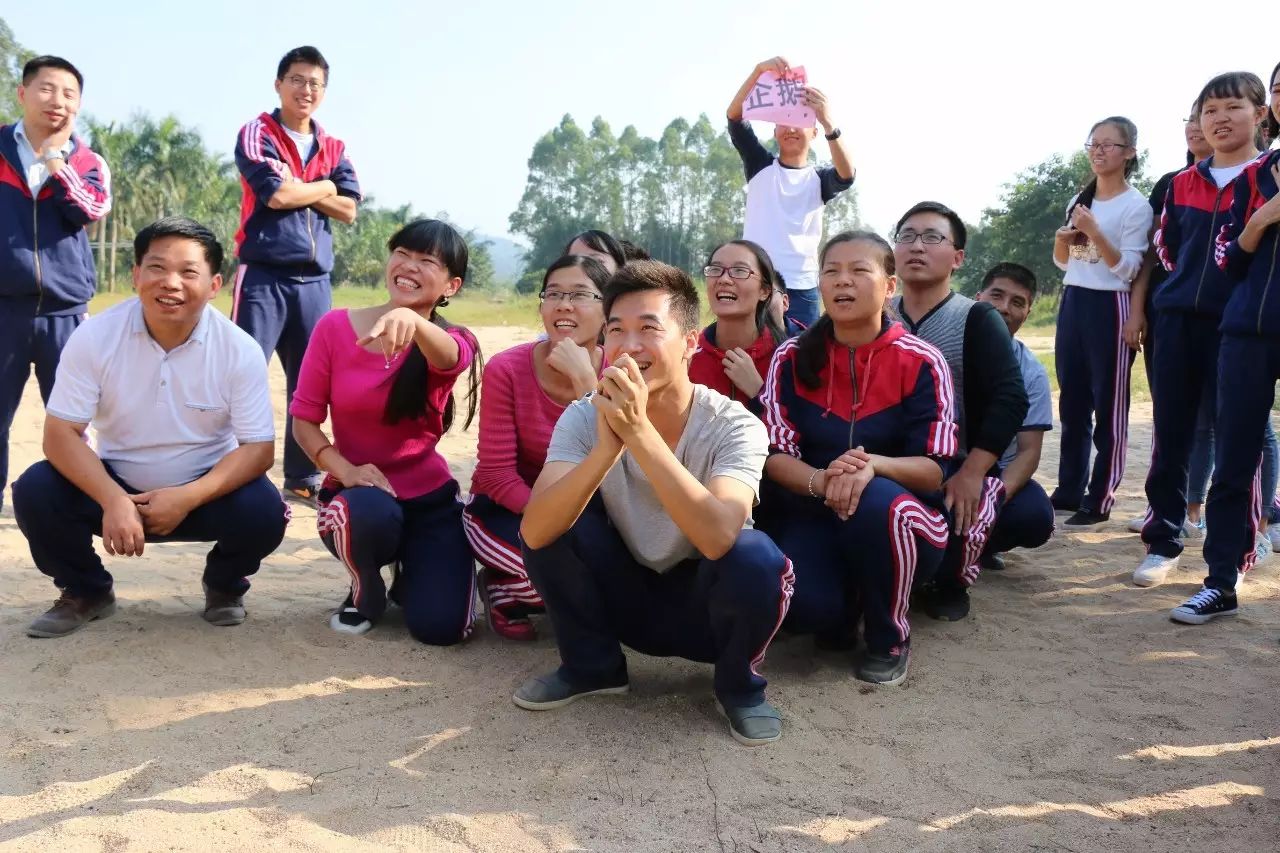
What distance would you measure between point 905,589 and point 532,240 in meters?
56.4

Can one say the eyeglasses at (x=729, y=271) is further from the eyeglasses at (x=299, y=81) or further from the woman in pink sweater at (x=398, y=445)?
the eyeglasses at (x=299, y=81)

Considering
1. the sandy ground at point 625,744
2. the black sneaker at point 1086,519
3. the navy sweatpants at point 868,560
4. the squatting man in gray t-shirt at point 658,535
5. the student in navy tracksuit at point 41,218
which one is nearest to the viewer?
the sandy ground at point 625,744

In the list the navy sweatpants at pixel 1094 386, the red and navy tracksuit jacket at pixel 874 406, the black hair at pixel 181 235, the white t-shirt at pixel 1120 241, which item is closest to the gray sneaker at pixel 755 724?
the red and navy tracksuit jacket at pixel 874 406

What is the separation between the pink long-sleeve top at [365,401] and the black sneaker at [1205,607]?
275cm

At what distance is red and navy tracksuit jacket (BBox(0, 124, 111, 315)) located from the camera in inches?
Result: 194

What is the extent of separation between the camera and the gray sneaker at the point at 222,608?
3830 mm

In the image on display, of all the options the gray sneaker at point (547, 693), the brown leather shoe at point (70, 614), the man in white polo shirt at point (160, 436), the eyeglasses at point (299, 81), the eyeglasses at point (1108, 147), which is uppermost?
the eyeglasses at point (299, 81)

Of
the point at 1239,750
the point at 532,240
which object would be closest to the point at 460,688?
the point at 1239,750

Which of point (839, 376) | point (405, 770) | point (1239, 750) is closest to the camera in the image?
point (405, 770)

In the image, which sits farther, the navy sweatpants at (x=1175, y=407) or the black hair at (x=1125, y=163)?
the black hair at (x=1125, y=163)

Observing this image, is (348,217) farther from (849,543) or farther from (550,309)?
(849,543)

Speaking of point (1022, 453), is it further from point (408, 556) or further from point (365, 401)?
point (365, 401)

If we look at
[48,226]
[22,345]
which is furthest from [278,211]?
[22,345]

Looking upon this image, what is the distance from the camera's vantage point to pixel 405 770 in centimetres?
279
